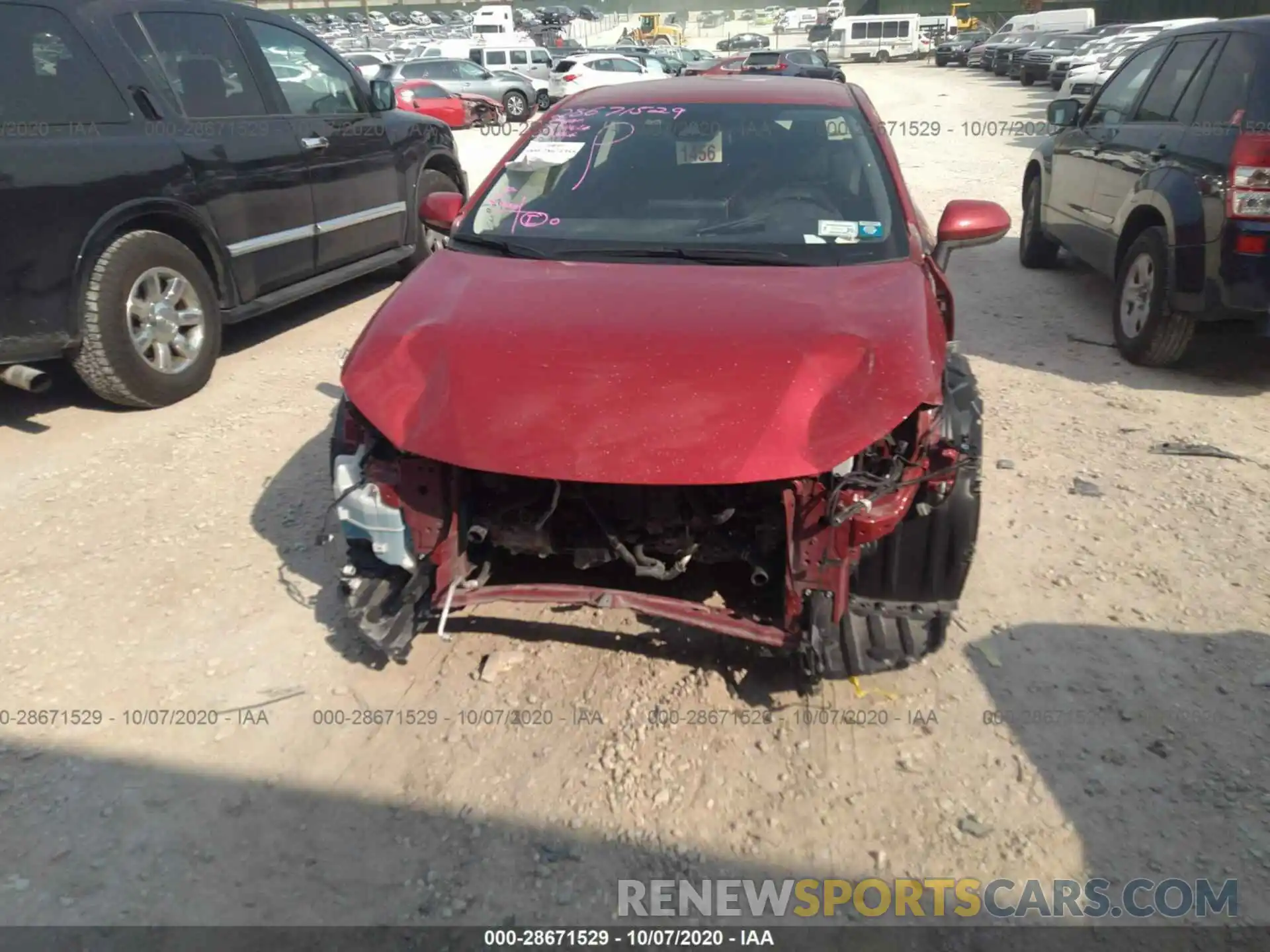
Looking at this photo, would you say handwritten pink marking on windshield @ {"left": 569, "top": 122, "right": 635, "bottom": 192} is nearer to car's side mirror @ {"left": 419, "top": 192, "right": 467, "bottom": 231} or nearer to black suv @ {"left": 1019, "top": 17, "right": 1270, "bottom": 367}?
car's side mirror @ {"left": 419, "top": 192, "right": 467, "bottom": 231}

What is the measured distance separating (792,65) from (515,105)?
733 centimetres

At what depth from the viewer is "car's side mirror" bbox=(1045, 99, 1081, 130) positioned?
22.4 ft

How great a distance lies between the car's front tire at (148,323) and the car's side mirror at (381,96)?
2242 mm

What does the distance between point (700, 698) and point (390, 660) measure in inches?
40.1

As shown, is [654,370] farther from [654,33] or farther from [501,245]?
[654,33]

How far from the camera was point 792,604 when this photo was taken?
8.48 ft

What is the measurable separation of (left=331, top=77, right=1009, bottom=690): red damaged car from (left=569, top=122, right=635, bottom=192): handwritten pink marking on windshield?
1.24 feet

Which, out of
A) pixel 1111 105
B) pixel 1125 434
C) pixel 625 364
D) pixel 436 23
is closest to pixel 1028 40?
pixel 1111 105

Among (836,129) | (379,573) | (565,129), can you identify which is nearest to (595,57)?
(565,129)

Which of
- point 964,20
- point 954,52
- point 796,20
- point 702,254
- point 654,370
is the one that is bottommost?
point 954,52

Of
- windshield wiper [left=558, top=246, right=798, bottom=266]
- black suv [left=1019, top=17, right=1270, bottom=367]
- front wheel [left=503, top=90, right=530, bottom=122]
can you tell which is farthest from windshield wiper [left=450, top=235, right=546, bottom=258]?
front wheel [left=503, top=90, right=530, bottom=122]

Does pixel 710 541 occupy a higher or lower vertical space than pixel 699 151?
lower

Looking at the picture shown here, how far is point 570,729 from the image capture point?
2.79 meters

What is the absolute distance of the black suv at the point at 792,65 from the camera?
19.1 m
